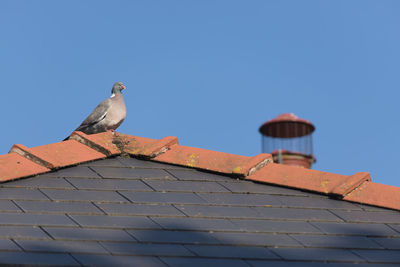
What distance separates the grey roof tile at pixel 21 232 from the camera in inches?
133

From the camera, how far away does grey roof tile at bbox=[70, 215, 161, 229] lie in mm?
3643

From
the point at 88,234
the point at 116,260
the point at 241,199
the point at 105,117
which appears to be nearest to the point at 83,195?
the point at 88,234

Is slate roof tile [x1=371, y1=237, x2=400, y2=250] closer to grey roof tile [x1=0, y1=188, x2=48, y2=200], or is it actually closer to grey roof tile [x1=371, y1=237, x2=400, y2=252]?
grey roof tile [x1=371, y1=237, x2=400, y2=252]

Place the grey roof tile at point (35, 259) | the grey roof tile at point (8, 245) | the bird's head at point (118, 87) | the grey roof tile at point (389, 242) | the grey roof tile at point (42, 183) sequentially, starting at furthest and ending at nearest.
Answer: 1. the bird's head at point (118, 87)
2. the grey roof tile at point (42, 183)
3. the grey roof tile at point (389, 242)
4. the grey roof tile at point (8, 245)
5. the grey roof tile at point (35, 259)

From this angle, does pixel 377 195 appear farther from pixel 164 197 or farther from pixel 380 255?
pixel 164 197

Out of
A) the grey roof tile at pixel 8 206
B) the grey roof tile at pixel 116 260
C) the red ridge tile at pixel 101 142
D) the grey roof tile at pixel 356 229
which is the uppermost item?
the red ridge tile at pixel 101 142

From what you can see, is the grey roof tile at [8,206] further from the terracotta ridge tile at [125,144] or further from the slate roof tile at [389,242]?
the slate roof tile at [389,242]

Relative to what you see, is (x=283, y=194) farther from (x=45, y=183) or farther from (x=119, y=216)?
(x=45, y=183)

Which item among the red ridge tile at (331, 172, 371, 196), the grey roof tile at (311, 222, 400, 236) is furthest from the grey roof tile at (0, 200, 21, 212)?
the red ridge tile at (331, 172, 371, 196)

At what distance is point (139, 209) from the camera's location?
3.93 meters

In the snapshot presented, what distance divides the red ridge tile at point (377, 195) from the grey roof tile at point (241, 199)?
62cm

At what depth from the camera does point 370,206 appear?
14.7 ft

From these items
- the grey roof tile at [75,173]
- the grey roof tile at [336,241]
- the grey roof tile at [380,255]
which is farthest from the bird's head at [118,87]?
the grey roof tile at [380,255]

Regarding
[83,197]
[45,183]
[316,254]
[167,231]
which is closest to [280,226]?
[316,254]
